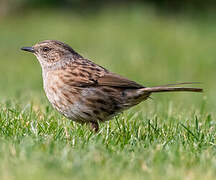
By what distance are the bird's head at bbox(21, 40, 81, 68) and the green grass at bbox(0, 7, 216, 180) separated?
665 mm

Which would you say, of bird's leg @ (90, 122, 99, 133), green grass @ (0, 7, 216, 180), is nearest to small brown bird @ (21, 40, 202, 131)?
bird's leg @ (90, 122, 99, 133)

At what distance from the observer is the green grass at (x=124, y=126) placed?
455cm

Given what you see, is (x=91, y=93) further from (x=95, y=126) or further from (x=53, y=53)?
(x=53, y=53)

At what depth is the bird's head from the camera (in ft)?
23.9

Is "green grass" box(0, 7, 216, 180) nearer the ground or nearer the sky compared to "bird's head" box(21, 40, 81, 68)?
nearer the ground

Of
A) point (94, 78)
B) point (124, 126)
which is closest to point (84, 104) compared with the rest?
point (94, 78)

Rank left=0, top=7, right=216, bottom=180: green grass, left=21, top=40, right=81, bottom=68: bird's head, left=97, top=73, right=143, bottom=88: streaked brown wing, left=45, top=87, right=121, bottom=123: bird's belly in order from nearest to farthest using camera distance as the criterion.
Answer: left=0, top=7, right=216, bottom=180: green grass < left=45, top=87, right=121, bottom=123: bird's belly < left=97, top=73, right=143, bottom=88: streaked brown wing < left=21, top=40, right=81, bottom=68: bird's head

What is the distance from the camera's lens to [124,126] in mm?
6434

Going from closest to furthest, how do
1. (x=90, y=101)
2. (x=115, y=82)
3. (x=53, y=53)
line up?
1. (x=90, y=101)
2. (x=115, y=82)
3. (x=53, y=53)

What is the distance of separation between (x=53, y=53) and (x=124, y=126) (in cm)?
166

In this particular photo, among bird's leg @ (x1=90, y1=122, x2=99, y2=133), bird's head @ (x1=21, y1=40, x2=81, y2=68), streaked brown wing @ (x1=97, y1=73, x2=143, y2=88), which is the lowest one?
bird's leg @ (x1=90, y1=122, x2=99, y2=133)

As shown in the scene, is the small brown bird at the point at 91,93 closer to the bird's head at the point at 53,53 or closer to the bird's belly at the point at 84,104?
the bird's belly at the point at 84,104

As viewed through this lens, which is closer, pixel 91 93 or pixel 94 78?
pixel 91 93

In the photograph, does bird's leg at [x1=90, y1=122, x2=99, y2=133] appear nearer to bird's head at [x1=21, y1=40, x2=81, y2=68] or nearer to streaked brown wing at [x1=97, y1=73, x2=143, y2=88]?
streaked brown wing at [x1=97, y1=73, x2=143, y2=88]
